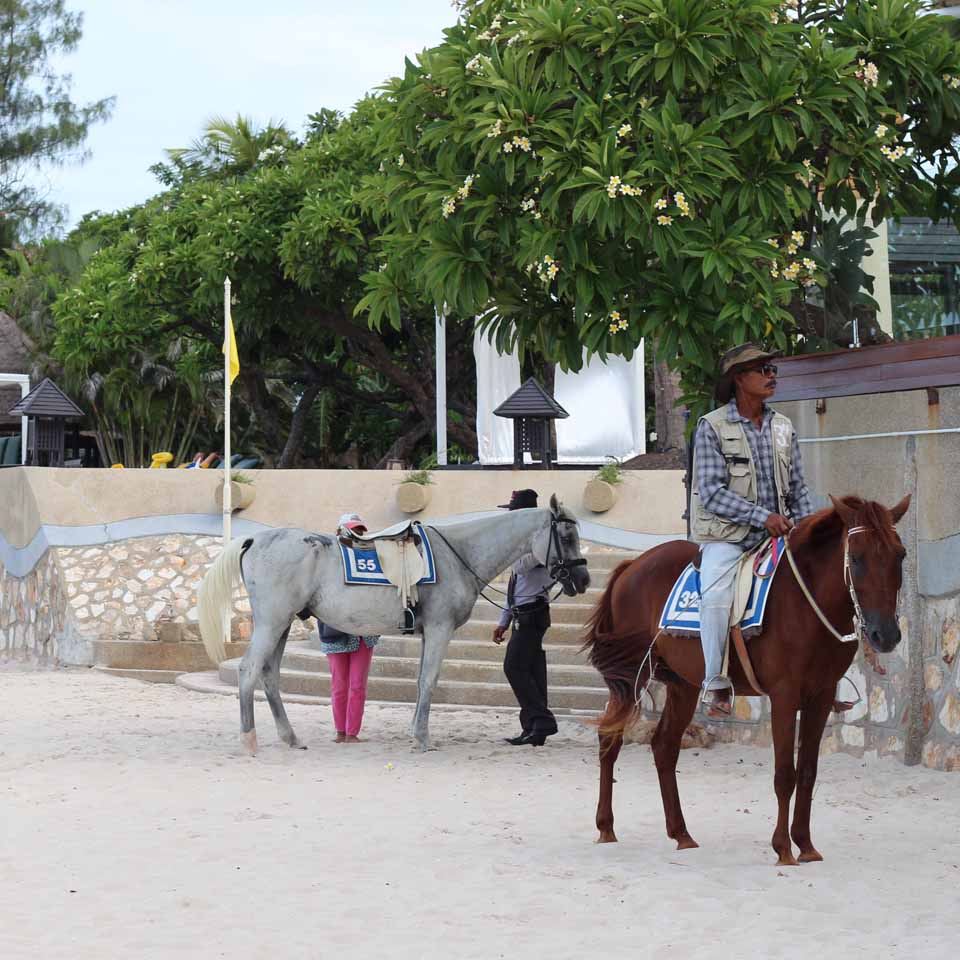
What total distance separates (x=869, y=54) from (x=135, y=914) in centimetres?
770

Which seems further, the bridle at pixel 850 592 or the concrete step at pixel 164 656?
the concrete step at pixel 164 656

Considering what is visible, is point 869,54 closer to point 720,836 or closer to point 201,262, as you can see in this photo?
point 720,836

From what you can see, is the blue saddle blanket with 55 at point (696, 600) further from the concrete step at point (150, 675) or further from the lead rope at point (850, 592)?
the concrete step at point (150, 675)

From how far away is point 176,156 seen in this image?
32.4 metres

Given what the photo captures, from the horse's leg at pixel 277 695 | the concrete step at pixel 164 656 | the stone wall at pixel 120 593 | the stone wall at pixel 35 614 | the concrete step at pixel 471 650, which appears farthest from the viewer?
the stone wall at pixel 35 614

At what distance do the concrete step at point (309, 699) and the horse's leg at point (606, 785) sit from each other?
16.3 feet

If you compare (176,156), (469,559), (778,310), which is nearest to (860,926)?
(778,310)

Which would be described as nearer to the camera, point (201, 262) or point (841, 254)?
point (841, 254)

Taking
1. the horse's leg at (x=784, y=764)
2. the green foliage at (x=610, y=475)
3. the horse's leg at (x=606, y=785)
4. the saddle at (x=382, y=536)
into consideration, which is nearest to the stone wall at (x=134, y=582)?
the green foliage at (x=610, y=475)

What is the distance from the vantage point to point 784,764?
6.49m

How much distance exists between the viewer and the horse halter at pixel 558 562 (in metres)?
10.5

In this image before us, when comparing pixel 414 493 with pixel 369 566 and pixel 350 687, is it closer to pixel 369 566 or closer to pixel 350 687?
pixel 350 687

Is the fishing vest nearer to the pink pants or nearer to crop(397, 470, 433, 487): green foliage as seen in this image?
the pink pants

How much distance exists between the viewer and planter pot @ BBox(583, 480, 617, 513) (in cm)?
1673
